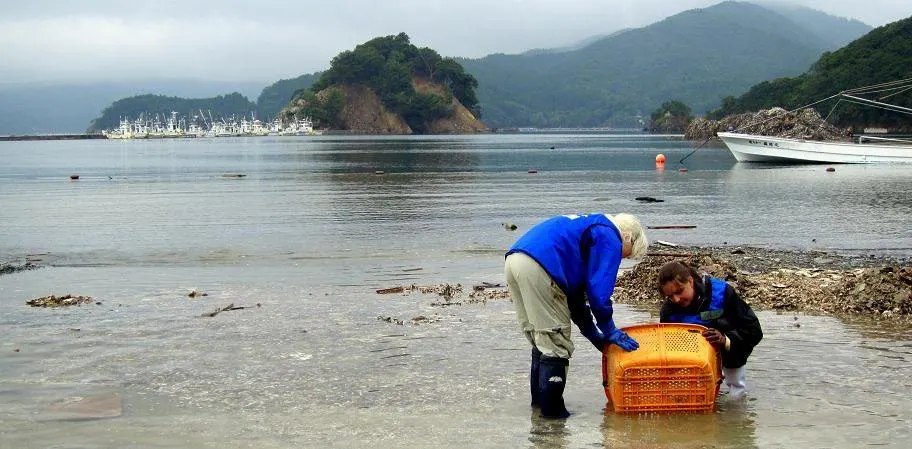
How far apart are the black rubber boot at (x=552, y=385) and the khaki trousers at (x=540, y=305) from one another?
0.09 m

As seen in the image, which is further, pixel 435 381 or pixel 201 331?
pixel 201 331

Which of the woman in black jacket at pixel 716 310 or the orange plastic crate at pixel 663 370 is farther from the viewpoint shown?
the woman in black jacket at pixel 716 310

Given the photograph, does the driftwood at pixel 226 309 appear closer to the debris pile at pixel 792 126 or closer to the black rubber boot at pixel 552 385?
the black rubber boot at pixel 552 385

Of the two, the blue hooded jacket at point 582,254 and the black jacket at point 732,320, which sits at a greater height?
the blue hooded jacket at point 582,254

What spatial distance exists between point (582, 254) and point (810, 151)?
67.4 m

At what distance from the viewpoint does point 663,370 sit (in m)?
8.15

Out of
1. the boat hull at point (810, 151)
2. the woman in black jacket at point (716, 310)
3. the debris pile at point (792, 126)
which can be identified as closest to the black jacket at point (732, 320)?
the woman in black jacket at point (716, 310)

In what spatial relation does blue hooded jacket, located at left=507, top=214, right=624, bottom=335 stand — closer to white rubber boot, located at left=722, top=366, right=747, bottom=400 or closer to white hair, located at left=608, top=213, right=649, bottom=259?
white hair, located at left=608, top=213, right=649, bottom=259

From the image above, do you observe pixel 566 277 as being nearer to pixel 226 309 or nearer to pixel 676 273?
pixel 676 273

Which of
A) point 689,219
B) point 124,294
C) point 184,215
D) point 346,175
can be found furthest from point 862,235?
point 346,175

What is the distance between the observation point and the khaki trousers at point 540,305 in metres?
7.81

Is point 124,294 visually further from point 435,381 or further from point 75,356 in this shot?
point 435,381

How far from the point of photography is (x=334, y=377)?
Answer: 10.1 m

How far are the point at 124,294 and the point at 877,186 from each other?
128ft
